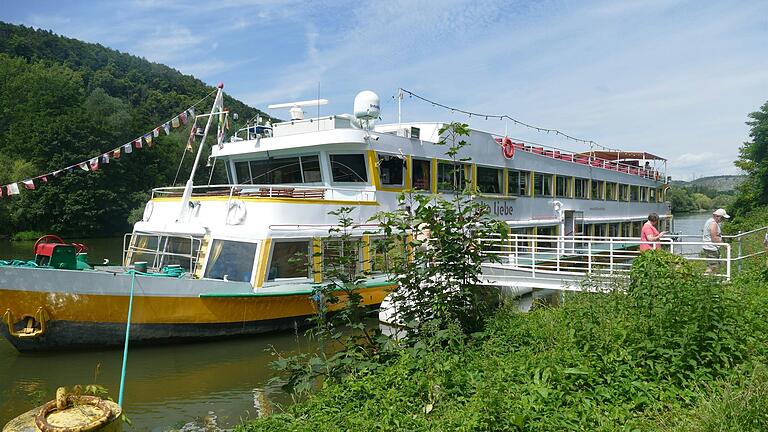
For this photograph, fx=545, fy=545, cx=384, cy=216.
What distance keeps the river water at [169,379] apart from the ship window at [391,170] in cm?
466

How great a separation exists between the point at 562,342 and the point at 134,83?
10042cm

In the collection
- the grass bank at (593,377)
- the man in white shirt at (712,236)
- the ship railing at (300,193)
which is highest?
the ship railing at (300,193)

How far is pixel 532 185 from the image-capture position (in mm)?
19000

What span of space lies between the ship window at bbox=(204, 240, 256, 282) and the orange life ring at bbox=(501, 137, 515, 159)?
9306 millimetres

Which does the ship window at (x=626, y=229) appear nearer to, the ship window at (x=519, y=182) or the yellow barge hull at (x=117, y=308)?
the ship window at (x=519, y=182)

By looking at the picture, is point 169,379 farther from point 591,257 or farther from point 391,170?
point 591,257

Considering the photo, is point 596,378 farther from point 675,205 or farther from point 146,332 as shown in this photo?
point 675,205

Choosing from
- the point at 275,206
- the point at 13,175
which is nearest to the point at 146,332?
the point at 275,206

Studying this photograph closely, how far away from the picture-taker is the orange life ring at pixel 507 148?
56.9 ft

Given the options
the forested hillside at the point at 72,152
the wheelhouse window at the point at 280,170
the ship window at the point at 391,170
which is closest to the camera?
the wheelhouse window at the point at 280,170

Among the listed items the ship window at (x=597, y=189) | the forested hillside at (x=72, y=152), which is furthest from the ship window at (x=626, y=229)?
the forested hillside at (x=72, y=152)

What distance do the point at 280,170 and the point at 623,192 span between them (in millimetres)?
18909

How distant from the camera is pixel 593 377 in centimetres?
504

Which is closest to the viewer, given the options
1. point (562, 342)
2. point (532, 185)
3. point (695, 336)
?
point (695, 336)
